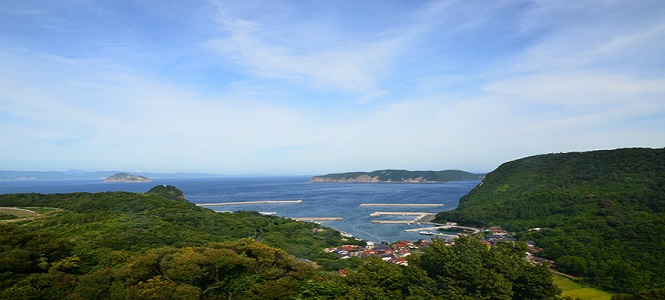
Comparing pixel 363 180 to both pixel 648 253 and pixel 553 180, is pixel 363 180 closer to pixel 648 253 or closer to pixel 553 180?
pixel 553 180

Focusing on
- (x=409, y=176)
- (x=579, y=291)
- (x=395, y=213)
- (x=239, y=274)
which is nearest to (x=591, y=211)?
(x=579, y=291)

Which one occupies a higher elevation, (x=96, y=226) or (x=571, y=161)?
(x=571, y=161)

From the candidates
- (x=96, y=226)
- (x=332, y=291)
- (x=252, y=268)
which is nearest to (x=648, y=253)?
(x=332, y=291)

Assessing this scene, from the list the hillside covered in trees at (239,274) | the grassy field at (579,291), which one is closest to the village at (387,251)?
the grassy field at (579,291)

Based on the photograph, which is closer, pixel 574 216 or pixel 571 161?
pixel 574 216

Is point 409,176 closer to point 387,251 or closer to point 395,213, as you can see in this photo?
point 395,213

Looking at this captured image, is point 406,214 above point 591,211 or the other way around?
the other way around

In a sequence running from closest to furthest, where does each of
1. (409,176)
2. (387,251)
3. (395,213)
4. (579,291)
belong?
(579,291) < (387,251) < (395,213) < (409,176)
